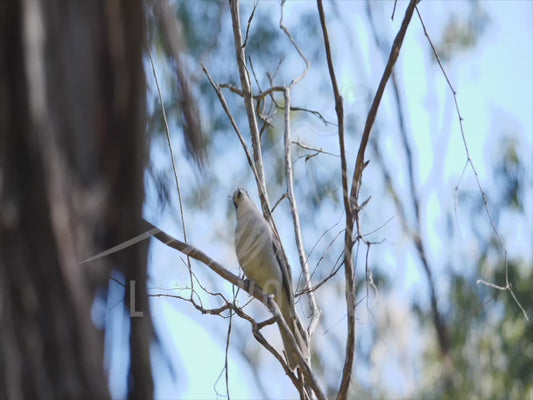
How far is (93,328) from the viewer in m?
0.96

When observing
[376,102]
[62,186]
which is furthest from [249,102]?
[62,186]

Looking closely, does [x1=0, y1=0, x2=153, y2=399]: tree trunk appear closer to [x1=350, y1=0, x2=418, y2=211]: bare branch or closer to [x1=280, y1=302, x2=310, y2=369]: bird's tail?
[x1=350, y1=0, x2=418, y2=211]: bare branch

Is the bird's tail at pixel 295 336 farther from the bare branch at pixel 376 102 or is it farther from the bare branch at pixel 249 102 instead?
the bare branch at pixel 376 102

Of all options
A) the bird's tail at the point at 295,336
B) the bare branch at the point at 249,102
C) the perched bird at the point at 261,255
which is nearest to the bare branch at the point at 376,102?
the bird's tail at the point at 295,336

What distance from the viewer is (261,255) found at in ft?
11.8

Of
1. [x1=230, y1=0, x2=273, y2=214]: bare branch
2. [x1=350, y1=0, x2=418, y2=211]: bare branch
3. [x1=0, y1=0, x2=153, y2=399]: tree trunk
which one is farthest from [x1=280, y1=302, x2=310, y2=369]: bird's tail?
[x1=0, y1=0, x2=153, y2=399]: tree trunk

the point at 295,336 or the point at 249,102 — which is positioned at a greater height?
the point at 249,102

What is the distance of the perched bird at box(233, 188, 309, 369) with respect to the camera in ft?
10.8

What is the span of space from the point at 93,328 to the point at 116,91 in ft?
1.01

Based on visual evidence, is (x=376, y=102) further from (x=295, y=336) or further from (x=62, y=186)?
(x=62, y=186)

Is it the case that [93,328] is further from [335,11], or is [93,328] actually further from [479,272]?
[479,272]

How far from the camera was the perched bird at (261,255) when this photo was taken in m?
3.29

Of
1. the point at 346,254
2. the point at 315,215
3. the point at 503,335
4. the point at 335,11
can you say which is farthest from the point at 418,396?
the point at 346,254

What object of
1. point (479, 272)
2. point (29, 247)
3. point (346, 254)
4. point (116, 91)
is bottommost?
point (29, 247)
